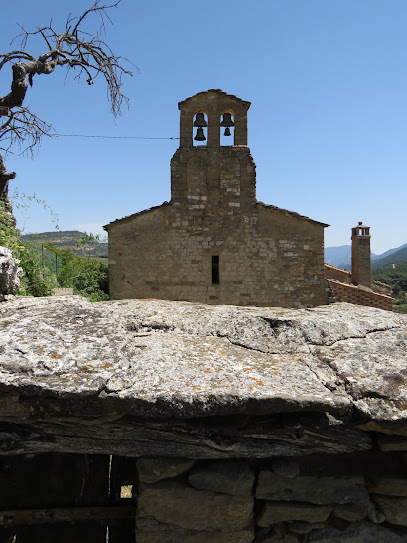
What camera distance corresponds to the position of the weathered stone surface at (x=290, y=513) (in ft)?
8.08

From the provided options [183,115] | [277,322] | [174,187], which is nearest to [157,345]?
[277,322]

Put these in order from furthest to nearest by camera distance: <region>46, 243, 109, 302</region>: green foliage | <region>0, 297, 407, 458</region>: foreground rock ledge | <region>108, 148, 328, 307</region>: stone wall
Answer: <region>108, 148, 328, 307</region>: stone wall, <region>46, 243, 109, 302</region>: green foliage, <region>0, 297, 407, 458</region>: foreground rock ledge

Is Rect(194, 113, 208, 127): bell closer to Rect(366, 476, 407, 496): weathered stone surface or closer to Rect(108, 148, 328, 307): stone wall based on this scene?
Rect(108, 148, 328, 307): stone wall

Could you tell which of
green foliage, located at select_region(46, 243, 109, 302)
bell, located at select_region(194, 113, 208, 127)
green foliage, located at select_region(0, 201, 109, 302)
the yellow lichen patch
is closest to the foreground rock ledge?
the yellow lichen patch

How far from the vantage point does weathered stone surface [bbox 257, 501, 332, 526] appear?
2463 millimetres

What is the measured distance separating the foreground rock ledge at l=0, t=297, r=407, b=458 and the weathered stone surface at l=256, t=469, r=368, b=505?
0.66ft

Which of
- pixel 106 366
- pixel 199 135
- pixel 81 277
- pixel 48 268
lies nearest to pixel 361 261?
pixel 199 135

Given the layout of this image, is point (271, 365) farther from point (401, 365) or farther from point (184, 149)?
point (184, 149)

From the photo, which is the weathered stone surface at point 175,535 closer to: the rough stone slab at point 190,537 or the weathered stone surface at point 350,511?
the rough stone slab at point 190,537

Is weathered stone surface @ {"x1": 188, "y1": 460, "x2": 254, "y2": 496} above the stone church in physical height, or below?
below

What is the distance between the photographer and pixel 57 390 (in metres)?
2.01

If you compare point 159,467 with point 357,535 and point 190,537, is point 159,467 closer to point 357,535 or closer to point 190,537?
point 190,537

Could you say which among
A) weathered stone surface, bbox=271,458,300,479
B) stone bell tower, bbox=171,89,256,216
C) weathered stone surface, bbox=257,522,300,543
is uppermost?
stone bell tower, bbox=171,89,256,216

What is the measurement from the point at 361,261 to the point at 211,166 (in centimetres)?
1231
